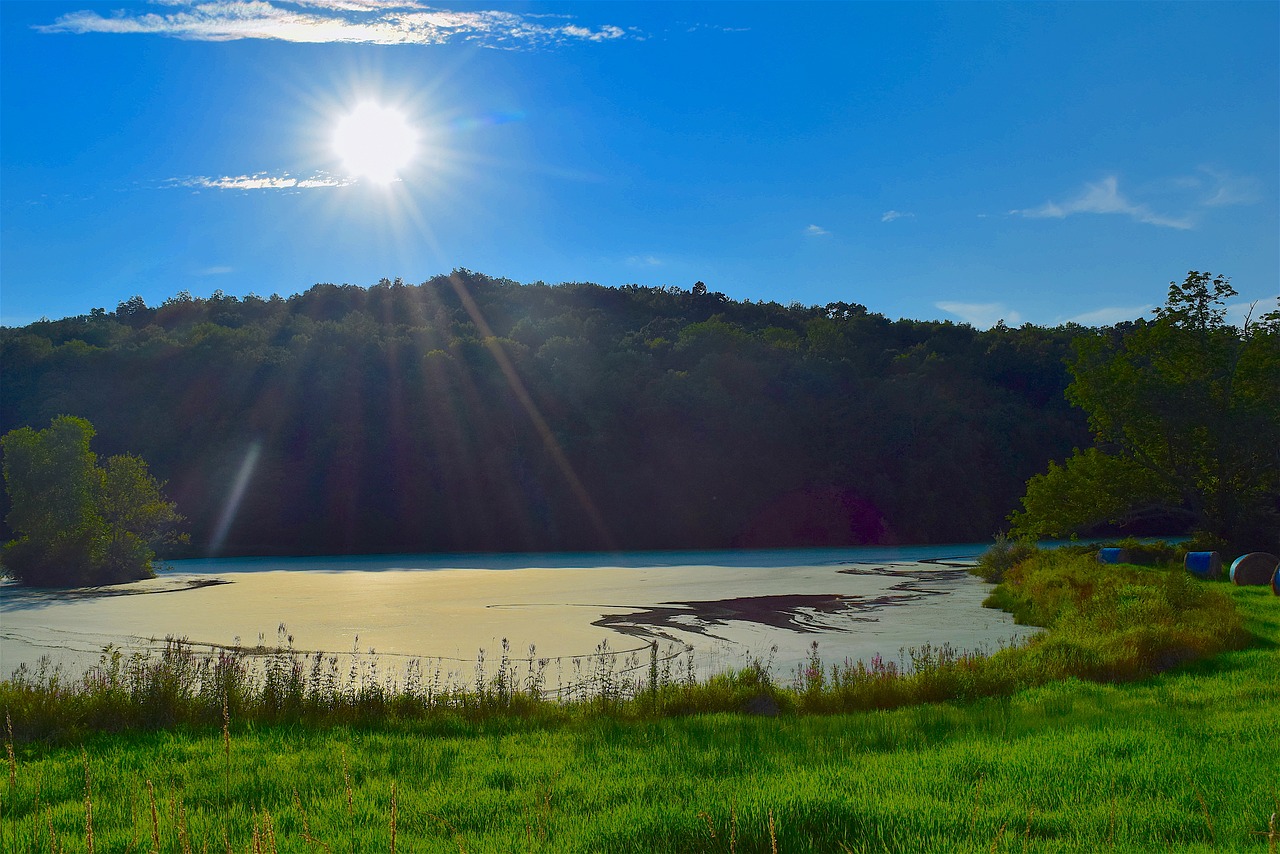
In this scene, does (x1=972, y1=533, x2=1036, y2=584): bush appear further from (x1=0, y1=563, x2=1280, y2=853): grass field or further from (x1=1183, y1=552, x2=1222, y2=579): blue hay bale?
(x1=0, y1=563, x2=1280, y2=853): grass field

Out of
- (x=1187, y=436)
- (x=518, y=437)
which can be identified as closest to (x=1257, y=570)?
(x=1187, y=436)

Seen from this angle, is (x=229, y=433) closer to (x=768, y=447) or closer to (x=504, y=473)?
(x=504, y=473)

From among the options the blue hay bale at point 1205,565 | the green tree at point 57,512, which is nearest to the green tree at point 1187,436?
the blue hay bale at point 1205,565

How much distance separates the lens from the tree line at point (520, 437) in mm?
40812

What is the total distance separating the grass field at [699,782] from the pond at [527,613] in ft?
9.41

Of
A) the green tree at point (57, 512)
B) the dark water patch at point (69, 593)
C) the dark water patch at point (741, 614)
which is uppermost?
the green tree at point (57, 512)

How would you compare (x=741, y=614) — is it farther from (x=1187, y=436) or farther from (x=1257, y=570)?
(x=1187, y=436)

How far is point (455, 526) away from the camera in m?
41.1

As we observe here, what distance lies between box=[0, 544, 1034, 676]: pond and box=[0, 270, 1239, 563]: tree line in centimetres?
1537

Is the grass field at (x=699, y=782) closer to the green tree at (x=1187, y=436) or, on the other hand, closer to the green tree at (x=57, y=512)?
the green tree at (x=1187, y=436)

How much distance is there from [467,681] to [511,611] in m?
6.42

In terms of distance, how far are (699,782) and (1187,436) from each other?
64.2 ft

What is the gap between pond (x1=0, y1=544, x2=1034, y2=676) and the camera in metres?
10.7

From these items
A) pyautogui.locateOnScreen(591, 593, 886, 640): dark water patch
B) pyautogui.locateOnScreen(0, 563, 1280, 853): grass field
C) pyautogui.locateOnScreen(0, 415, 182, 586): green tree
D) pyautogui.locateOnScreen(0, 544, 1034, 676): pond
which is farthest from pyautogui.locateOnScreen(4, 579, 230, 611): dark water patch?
pyautogui.locateOnScreen(0, 563, 1280, 853): grass field
